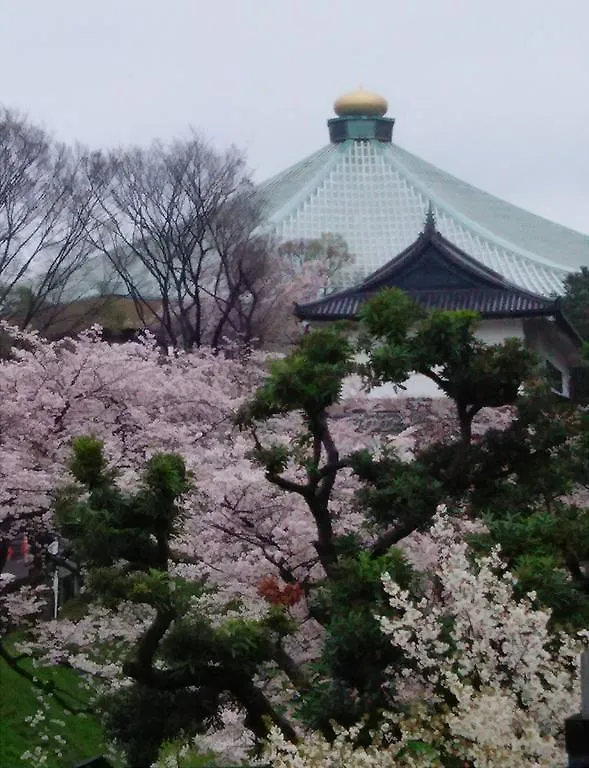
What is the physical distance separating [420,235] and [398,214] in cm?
1255

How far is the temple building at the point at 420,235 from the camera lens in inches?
1512

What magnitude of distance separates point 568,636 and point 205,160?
22.3 metres

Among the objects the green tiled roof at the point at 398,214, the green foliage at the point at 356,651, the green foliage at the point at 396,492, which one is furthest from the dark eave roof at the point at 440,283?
the green foliage at the point at 356,651

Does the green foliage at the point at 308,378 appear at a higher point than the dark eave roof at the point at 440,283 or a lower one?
lower

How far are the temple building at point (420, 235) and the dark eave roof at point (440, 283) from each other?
0.03 metres

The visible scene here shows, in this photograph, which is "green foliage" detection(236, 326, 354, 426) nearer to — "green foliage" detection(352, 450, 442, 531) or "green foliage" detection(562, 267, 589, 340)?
"green foliage" detection(352, 450, 442, 531)

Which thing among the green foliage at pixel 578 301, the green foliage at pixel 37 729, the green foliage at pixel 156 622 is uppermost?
the green foliage at pixel 578 301

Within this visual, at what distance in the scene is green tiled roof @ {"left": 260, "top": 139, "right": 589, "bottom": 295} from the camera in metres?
46.6

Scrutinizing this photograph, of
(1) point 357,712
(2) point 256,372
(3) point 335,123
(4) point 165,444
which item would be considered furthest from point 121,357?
(3) point 335,123

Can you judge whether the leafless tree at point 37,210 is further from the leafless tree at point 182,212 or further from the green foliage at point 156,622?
the green foliage at point 156,622

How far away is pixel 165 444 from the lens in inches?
744

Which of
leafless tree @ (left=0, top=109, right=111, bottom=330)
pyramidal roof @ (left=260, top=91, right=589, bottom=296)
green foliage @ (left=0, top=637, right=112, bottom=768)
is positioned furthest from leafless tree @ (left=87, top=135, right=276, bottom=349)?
pyramidal roof @ (left=260, top=91, right=589, bottom=296)

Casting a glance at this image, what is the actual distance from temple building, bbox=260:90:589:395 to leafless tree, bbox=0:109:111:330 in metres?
7.87

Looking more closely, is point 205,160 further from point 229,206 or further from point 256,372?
point 256,372
